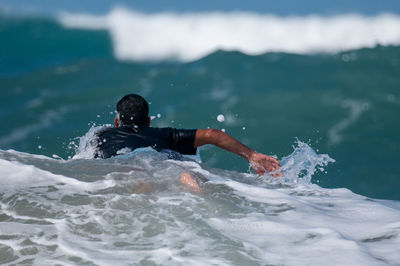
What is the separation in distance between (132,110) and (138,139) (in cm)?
27

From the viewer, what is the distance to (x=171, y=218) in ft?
11.4

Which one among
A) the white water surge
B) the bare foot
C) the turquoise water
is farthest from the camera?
the turquoise water

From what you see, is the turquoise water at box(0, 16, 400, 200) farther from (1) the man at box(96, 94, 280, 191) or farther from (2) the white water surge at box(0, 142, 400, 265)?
(2) the white water surge at box(0, 142, 400, 265)

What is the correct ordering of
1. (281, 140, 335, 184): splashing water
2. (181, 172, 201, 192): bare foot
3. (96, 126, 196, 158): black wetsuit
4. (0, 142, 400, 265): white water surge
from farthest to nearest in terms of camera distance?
(281, 140, 335, 184): splashing water, (96, 126, 196, 158): black wetsuit, (181, 172, 201, 192): bare foot, (0, 142, 400, 265): white water surge

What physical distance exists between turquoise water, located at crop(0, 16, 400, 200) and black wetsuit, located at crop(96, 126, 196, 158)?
361 centimetres

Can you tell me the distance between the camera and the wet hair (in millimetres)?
4695

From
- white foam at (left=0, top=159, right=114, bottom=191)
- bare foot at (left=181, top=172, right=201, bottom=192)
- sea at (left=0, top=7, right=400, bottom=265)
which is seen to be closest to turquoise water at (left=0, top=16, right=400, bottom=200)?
sea at (left=0, top=7, right=400, bottom=265)

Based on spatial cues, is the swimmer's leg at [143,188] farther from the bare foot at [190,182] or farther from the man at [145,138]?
the man at [145,138]

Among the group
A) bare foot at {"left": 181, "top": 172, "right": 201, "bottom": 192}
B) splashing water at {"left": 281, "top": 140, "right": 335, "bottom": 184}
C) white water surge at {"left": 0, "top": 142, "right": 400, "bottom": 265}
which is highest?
splashing water at {"left": 281, "top": 140, "right": 335, "bottom": 184}

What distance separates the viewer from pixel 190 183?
13.4ft

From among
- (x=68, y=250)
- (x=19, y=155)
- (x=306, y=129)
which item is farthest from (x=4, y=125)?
(x=68, y=250)

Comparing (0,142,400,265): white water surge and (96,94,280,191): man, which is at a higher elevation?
(96,94,280,191): man

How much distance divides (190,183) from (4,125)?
885 cm

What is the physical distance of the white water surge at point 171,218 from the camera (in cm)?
303
